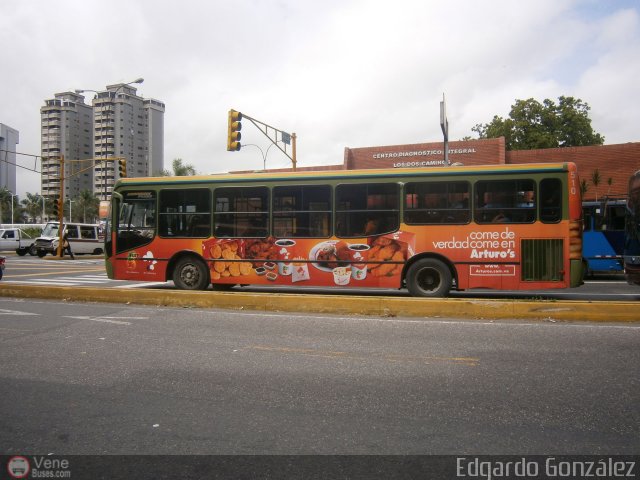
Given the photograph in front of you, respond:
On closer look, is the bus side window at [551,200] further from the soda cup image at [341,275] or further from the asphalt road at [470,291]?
the soda cup image at [341,275]

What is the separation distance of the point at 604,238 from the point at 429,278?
9714 millimetres

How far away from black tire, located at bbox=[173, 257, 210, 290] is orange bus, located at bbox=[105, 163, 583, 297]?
0.09 feet

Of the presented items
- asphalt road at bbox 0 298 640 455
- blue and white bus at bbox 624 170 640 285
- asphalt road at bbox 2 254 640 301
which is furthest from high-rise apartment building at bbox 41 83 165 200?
asphalt road at bbox 0 298 640 455

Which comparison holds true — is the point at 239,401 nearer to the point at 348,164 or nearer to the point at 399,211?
the point at 399,211

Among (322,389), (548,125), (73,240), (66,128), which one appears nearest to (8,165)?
(66,128)

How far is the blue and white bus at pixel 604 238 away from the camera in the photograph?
1672 cm

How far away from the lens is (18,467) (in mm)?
3146

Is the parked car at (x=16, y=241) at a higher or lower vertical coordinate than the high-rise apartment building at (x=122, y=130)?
lower

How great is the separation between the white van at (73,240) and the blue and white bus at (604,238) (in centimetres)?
2809

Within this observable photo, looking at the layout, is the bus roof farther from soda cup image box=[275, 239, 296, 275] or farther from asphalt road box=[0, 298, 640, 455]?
asphalt road box=[0, 298, 640, 455]

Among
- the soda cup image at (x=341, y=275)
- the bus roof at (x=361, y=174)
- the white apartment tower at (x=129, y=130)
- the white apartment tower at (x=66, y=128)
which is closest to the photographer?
the bus roof at (x=361, y=174)

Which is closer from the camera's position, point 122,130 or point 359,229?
point 359,229

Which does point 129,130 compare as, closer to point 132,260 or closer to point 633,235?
point 132,260

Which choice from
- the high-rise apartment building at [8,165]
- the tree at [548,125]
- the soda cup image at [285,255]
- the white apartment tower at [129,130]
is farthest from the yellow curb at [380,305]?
the high-rise apartment building at [8,165]
